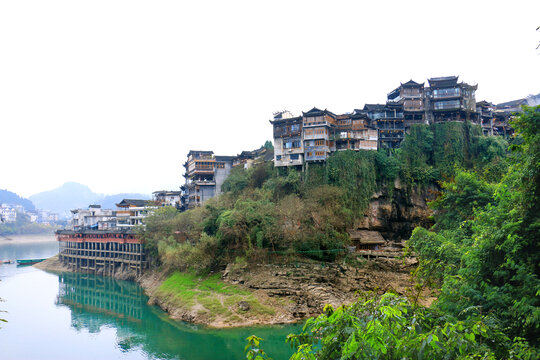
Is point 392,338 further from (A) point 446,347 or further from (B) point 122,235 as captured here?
(B) point 122,235

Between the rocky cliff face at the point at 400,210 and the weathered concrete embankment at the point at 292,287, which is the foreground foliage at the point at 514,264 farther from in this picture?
the rocky cliff face at the point at 400,210

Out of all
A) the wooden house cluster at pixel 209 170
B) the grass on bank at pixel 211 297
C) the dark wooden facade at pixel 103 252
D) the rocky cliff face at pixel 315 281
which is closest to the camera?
the grass on bank at pixel 211 297

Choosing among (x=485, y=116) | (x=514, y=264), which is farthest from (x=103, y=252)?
(x=485, y=116)

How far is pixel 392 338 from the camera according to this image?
4.82m

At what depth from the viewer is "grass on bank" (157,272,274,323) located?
26688mm

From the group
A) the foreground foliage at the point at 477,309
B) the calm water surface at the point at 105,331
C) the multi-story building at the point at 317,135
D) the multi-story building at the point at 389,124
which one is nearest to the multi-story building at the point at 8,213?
the calm water surface at the point at 105,331

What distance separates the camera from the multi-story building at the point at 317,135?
40.5 m

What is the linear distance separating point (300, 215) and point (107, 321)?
1883 centimetres

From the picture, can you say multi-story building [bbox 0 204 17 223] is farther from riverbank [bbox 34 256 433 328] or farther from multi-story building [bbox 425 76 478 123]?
multi-story building [bbox 425 76 478 123]

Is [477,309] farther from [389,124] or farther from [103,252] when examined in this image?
[103,252]

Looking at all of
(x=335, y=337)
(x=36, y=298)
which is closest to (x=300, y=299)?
(x=335, y=337)

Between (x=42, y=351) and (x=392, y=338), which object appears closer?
(x=392, y=338)

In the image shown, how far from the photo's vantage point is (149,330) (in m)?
26.8

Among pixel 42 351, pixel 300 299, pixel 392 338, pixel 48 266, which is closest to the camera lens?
pixel 392 338
